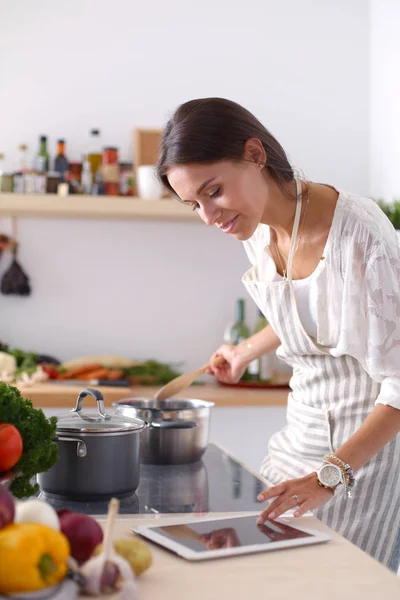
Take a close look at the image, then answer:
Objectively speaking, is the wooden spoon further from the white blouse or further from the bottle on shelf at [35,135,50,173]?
the bottle on shelf at [35,135,50,173]

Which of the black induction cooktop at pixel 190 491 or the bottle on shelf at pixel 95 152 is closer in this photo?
the black induction cooktop at pixel 190 491

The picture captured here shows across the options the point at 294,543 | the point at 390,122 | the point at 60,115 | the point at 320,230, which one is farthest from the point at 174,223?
the point at 294,543

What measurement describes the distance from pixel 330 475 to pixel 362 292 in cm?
35

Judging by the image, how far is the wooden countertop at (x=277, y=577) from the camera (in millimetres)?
878

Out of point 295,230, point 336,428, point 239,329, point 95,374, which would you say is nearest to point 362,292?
point 295,230

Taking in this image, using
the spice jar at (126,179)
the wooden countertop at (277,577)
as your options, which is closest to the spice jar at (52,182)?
the spice jar at (126,179)

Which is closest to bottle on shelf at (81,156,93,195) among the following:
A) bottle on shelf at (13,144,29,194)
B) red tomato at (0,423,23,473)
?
bottle on shelf at (13,144,29,194)

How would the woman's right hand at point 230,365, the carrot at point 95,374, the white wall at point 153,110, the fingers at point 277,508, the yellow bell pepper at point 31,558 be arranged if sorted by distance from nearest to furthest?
the yellow bell pepper at point 31,558 → the fingers at point 277,508 → the woman's right hand at point 230,365 → the carrot at point 95,374 → the white wall at point 153,110

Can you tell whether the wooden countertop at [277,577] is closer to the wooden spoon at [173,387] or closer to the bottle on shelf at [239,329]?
the wooden spoon at [173,387]

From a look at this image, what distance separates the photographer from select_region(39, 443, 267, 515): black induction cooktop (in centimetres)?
129

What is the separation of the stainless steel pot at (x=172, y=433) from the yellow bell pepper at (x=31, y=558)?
0.80m

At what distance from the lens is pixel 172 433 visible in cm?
160

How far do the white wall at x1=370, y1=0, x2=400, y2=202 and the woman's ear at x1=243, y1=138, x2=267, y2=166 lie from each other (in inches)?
86.3

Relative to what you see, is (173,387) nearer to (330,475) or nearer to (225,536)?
(330,475)
